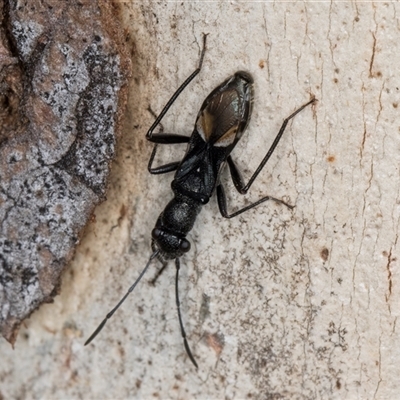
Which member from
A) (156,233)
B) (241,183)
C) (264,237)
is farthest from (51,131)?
(264,237)

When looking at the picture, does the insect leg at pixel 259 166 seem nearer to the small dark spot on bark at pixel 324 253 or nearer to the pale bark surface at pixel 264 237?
the pale bark surface at pixel 264 237

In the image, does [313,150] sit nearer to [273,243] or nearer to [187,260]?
[273,243]

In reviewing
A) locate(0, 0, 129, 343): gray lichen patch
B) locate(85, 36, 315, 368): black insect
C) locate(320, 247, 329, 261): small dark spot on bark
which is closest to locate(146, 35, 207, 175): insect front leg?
locate(85, 36, 315, 368): black insect

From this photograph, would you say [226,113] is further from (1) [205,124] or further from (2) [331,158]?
(2) [331,158]

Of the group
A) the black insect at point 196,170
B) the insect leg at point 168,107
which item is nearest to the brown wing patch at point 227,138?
the black insect at point 196,170

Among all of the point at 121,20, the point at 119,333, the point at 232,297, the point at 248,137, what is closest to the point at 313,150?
the point at 248,137

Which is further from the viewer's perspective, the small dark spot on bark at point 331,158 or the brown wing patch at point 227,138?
the brown wing patch at point 227,138
